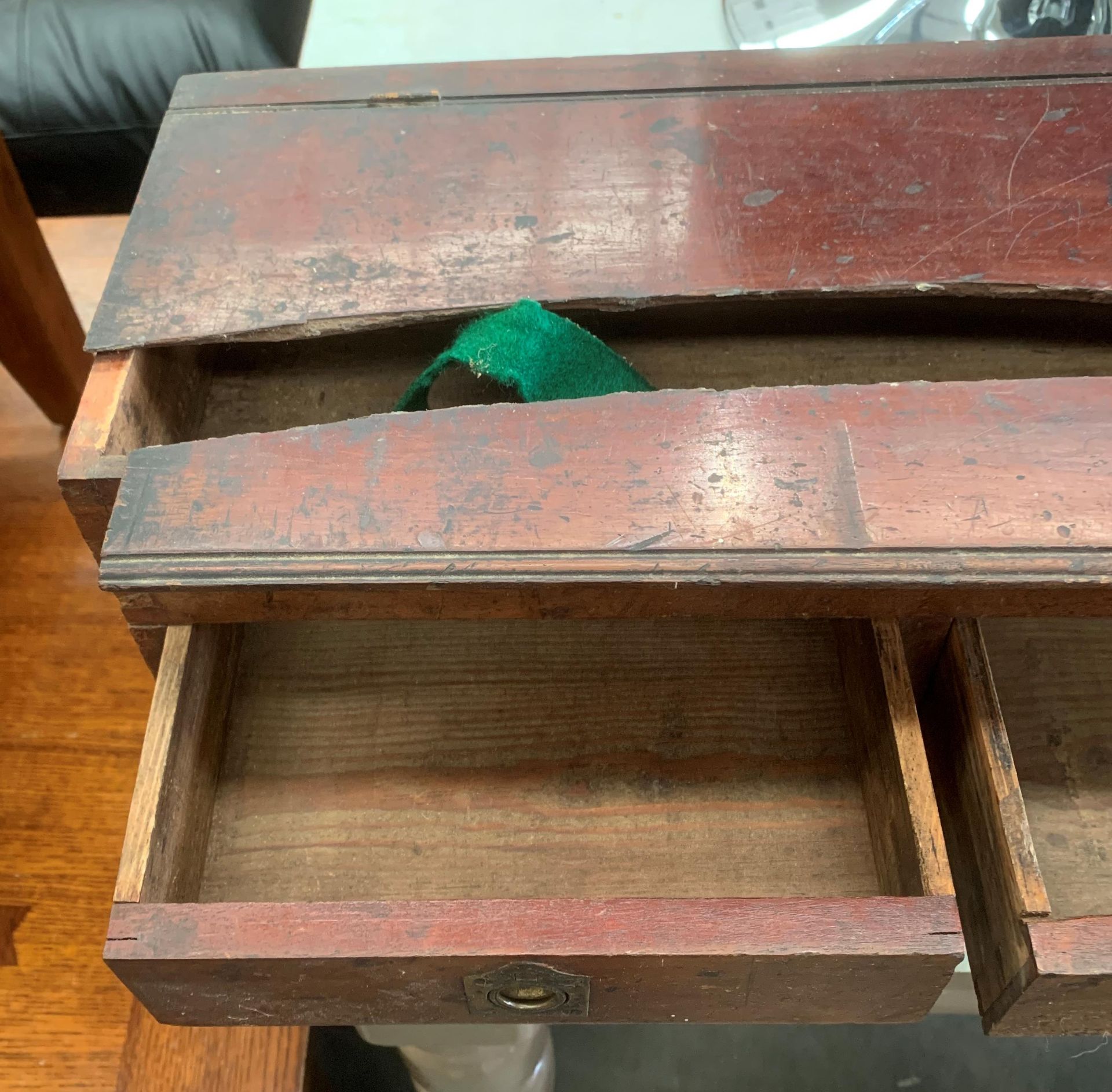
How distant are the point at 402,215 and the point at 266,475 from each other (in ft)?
0.75

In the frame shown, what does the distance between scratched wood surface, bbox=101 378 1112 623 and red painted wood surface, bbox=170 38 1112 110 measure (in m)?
0.30

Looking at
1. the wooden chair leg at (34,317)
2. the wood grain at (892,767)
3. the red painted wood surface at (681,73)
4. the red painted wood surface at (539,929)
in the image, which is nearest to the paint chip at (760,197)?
the red painted wood surface at (681,73)

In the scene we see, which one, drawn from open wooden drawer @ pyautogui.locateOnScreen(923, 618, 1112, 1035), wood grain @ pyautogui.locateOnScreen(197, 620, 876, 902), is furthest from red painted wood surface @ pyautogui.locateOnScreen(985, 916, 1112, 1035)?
wood grain @ pyautogui.locateOnScreen(197, 620, 876, 902)

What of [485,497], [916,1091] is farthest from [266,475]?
[916,1091]

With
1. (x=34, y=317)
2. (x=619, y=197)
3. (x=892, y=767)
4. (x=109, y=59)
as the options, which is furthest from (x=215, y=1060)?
(x=109, y=59)

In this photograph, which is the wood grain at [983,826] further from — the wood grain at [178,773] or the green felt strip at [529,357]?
the wood grain at [178,773]

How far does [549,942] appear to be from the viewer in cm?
50

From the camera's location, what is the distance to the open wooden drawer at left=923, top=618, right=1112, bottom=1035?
1.73ft

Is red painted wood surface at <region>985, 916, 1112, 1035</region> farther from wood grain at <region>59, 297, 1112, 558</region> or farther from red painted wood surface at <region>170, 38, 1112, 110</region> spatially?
red painted wood surface at <region>170, 38, 1112, 110</region>

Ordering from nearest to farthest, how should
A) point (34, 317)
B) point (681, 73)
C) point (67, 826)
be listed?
point (681, 73), point (67, 826), point (34, 317)

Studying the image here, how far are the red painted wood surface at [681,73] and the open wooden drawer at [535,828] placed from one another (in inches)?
15.2

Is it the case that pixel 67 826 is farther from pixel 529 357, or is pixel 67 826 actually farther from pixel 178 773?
pixel 529 357

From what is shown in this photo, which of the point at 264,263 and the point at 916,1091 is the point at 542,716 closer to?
the point at 264,263

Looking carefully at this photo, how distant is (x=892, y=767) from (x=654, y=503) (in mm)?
232
